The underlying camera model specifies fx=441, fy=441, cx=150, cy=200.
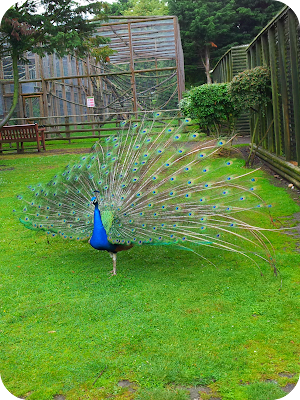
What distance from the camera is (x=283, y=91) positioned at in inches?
333

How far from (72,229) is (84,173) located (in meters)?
0.93

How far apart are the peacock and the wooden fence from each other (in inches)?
113

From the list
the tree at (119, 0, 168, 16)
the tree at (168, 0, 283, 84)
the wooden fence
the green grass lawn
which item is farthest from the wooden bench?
the tree at (119, 0, 168, 16)

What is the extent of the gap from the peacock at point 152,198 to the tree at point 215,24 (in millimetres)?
29555

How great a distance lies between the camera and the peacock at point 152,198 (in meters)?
4.82

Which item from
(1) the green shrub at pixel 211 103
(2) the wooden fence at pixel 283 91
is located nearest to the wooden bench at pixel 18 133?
(1) the green shrub at pixel 211 103

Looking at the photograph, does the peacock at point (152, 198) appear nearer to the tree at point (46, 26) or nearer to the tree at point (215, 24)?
the tree at point (46, 26)

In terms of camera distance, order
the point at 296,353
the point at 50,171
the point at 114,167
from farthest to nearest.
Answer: the point at 50,171 < the point at 114,167 < the point at 296,353

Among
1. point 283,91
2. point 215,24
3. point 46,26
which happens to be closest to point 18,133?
point 46,26

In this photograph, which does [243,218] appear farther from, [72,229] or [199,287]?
[72,229]

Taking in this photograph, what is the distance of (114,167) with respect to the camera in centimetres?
565

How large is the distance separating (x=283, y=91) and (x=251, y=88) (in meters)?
1.30

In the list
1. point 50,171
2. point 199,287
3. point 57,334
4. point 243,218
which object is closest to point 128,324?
point 57,334

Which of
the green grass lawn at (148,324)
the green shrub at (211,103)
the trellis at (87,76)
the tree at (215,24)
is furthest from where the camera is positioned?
the tree at (215,24)
